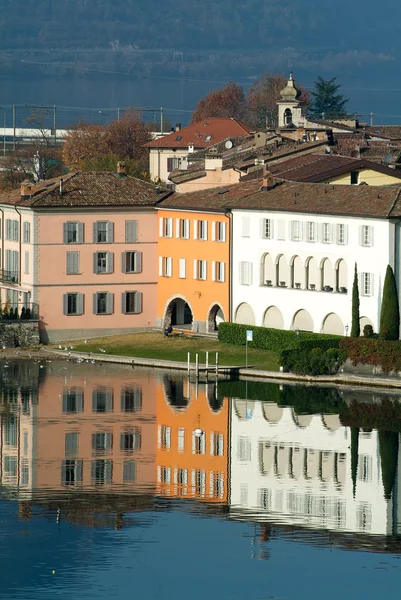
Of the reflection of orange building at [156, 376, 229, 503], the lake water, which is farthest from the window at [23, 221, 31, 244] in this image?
the reflection of orange building at [156, 376, 229, 503]

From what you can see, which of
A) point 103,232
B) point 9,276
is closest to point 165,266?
point 103,232

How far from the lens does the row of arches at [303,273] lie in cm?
9519

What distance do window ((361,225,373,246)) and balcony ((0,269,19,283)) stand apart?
68.1ft

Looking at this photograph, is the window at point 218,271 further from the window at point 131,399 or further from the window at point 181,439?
the window at point 181,439

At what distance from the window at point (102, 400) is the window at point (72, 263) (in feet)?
51.8

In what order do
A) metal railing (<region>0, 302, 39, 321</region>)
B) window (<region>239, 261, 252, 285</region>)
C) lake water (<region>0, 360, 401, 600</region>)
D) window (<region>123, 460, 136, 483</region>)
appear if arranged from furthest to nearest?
1. metal railing (<region>0, 302, 39, 321</region>)
2. window (<region>239, 261, 252, 285</region>)
3. window (<region>123, 460, 136, 483</region>)
4. lake water (<region>0, 360, 401, 600</region>)

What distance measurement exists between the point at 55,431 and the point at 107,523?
1746 cm

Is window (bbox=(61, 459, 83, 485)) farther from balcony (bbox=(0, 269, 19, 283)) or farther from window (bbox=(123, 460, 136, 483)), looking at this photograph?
balcony (bbox=(0, 269, 19, 283))

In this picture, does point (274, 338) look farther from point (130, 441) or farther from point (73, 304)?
point (130, 441)

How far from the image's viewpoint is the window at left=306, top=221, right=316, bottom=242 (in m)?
96.7

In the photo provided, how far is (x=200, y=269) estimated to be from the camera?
103 m

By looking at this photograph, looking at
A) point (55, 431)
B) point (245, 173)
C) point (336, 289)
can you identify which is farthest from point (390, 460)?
point (245, 173)

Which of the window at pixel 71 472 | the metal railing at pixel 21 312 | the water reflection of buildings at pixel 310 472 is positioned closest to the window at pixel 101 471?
the window at pixel 71 472

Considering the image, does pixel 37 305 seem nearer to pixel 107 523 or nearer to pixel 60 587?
pixel 107 523
